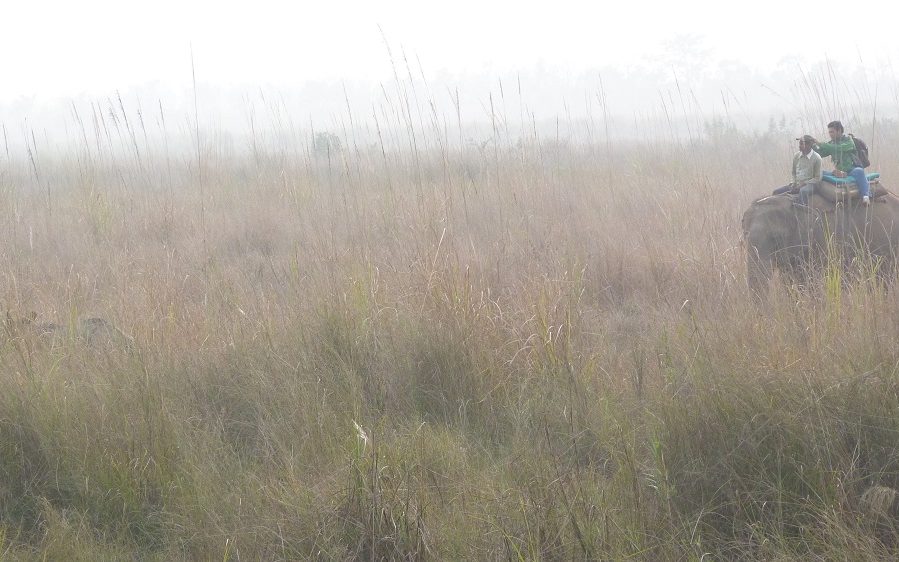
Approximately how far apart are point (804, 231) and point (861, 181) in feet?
1.40

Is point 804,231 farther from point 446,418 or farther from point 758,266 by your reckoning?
point 446,418

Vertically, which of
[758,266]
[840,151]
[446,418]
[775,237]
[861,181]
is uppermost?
[840,151]

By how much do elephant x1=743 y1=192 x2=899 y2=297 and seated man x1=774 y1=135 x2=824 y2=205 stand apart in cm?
6

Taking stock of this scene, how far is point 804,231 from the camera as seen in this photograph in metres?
5.05

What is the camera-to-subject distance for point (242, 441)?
356 cm

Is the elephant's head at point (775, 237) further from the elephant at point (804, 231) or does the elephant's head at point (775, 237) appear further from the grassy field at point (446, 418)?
the grassy field at point (446, 418)

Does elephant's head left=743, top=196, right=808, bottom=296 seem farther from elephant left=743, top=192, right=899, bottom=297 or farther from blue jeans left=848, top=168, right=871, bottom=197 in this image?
blue jeans left=848, top=168, right=871, bottom=197

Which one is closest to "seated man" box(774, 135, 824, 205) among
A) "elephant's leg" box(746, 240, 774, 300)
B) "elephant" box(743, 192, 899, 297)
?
"elephant" box(743, 192, 899, 297)

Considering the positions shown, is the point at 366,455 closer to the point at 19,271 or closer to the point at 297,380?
the point at 297,380

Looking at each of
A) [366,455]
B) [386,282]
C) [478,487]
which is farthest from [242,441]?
[386,282]

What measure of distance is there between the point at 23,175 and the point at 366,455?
1262 cm

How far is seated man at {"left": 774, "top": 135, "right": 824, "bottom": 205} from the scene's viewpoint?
504 cm

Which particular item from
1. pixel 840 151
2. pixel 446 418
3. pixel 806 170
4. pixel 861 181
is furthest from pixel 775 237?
pixel 446 418

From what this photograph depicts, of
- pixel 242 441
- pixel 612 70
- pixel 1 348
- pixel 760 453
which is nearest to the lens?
pixel 760 453
